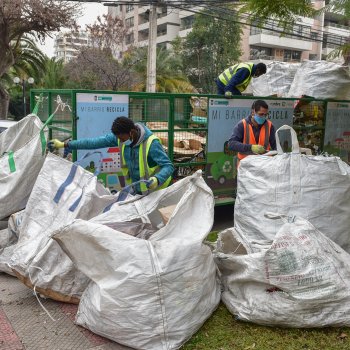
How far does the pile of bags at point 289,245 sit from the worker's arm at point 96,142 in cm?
115

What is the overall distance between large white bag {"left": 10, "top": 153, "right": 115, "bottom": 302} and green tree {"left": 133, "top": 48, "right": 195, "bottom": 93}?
64.8ft

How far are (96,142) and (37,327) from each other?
1.65 meters

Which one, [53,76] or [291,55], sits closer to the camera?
[53,76]

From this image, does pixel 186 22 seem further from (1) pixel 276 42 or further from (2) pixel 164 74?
(2) pixel 164 74

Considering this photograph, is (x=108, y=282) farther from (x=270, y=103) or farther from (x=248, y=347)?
(x=270, y=103)

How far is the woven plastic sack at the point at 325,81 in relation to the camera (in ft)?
21.9

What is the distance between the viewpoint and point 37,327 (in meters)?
3.04

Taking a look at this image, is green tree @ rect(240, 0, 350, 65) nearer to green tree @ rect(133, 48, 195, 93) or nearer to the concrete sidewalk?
the concrete sidewalk

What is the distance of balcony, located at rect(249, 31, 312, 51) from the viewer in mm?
36469

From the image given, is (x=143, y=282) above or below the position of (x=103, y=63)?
below

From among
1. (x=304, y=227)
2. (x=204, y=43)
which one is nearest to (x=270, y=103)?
(x=304, y=227)

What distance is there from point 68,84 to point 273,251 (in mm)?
23116

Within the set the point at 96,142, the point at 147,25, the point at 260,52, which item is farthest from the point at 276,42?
the point at 96,142

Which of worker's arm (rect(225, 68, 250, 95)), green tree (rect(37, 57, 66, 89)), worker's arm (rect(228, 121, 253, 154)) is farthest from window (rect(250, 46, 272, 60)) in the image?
worker's arm (rect(228, 121, 253, 154))
